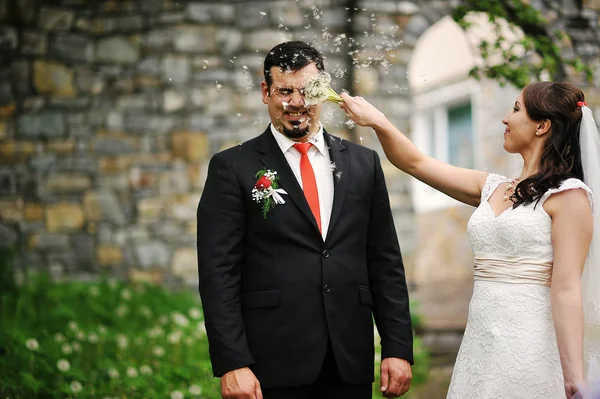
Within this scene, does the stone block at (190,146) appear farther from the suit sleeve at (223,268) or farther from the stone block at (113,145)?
the suit sleeve at (223,268)

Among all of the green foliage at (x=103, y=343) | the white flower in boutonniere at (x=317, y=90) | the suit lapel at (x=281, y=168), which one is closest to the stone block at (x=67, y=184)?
the green foliage at (x=103, y=343)

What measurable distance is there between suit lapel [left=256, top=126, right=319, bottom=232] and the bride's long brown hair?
30.4 inches

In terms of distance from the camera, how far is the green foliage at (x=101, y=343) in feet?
16.3

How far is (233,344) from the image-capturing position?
9.34 ft

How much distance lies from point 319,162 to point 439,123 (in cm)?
1187

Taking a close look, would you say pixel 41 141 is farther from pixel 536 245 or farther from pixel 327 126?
pixel 536 245

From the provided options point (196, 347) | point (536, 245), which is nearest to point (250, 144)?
point (536, 245)

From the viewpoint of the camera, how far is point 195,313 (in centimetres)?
667

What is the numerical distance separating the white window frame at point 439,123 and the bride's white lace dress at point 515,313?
1039 cm

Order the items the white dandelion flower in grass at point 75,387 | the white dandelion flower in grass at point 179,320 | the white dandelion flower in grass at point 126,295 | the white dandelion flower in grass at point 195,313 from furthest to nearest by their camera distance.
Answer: the white dandelion flower in grass at point 126,295 → the white dandelion flower in grass at point 195,313 → the white dandelion flower in grass at point 179,320 → the white dandelion flower in grass at point 75,387

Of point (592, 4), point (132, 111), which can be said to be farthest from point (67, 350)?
point (592, 4)

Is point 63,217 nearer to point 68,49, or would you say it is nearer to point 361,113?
point 68,49

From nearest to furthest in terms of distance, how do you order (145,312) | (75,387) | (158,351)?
(75,387)
(158,351)
(145,312)

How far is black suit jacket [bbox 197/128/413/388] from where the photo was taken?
2.90m
